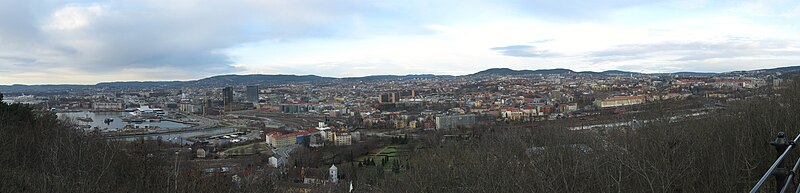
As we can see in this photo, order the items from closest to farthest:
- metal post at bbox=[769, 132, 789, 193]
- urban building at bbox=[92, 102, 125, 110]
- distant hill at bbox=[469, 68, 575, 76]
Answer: metal post at bbox=[769, 132, 789, 193] < urban building at bbox=[92, 102, 125, 110] < distant hill at bbox=[469, 68, 575, 76]

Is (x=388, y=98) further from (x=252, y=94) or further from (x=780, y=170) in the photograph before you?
(x=780, y=170)

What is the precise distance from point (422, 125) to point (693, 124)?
19922mm

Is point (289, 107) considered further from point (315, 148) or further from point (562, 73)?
point (562, 73)

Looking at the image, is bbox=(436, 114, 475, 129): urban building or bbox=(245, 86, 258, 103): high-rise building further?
bbox=(245, 86, 258, 103): high-rise building

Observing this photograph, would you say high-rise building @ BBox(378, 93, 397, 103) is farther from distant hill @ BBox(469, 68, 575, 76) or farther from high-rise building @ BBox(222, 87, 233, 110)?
distant hill @ BBox(469, 68, 575, 76)

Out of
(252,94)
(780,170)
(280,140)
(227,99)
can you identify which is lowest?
(280,140)

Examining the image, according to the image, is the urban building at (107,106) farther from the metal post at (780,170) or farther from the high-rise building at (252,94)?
the metal post at (780,170)

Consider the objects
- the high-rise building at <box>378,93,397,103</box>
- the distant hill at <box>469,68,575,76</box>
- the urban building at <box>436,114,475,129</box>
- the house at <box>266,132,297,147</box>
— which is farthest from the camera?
the distant hill at <box>469,68,575,76</box>

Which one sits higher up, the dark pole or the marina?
the dark pole

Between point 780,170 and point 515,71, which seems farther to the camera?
point 515,71

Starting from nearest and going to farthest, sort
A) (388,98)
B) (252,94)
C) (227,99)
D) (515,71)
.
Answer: (388,98) < (227,99) < (252,94) < (515,71)

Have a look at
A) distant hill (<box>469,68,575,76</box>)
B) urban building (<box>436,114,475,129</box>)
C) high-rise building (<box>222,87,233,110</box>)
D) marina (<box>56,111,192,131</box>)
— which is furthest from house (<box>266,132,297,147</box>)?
distant hill (<box>469,68,575,76</box>)

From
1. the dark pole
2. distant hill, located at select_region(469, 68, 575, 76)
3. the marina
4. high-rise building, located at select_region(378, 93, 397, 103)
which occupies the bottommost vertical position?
the marina

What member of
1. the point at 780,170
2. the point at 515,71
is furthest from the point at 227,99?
the point at 780,170
